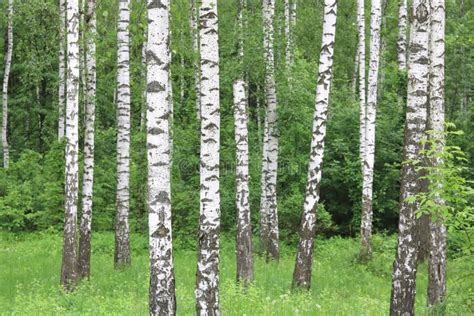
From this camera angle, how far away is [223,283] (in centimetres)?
1258

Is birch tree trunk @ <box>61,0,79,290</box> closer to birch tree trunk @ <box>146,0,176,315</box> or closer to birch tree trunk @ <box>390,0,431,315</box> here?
birch tree trunk @ <box>146,0,176,315</box>

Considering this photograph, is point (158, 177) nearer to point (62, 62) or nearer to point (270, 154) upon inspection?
point (270, 154)

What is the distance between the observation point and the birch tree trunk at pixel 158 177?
22.3ft

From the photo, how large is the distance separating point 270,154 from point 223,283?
165 inches

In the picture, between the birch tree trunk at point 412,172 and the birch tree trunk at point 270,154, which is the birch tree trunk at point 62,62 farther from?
the birch tree trunk at point 412,172

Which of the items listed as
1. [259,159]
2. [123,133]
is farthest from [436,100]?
[259,159]

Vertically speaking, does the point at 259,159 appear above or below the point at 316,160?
above

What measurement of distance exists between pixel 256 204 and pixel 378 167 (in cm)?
505

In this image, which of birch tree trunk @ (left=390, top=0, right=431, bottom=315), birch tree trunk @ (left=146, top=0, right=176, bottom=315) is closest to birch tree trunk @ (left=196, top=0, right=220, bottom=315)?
birch tree trunk @ (left=146, top=0, right=176, bottom=315)

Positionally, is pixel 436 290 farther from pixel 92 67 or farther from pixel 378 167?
pixel 378 167

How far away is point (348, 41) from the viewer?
3206 cm

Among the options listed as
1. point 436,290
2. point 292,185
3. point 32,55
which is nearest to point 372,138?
point 292,185

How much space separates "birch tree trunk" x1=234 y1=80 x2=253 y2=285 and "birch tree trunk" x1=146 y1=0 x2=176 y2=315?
506 cm

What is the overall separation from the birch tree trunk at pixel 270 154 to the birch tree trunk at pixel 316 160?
2902 mm
